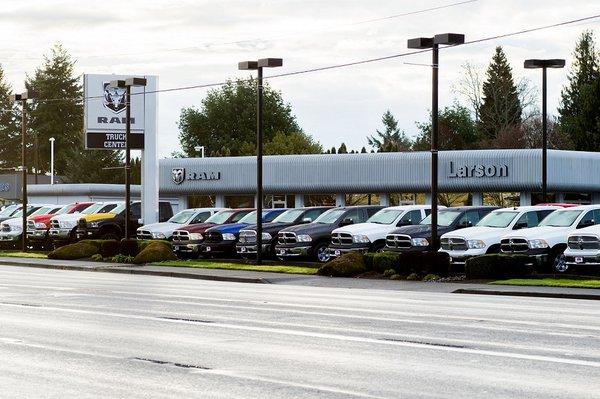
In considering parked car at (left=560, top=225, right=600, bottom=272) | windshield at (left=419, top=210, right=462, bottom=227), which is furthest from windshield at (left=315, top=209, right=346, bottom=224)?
parked car at (left=560, top=225, right=600, bottom=272)

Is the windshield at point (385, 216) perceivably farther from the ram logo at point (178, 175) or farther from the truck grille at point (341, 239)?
the ram logo at point (178, 175)

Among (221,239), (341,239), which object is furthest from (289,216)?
(341,239)

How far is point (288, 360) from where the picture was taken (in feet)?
47.3

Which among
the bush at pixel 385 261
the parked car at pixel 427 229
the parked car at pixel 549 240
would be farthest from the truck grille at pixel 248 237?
the parked car at pixel 549 240

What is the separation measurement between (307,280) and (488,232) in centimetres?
543

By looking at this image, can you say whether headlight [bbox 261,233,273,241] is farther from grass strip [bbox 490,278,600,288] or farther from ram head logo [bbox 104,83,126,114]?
ram head logo [bbox 104,83,126,114]

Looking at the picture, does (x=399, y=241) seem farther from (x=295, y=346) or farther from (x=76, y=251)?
(x=295, y=346)

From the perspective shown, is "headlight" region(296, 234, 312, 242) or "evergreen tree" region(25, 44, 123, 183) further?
"evergreen tree" region(25, 44, 123, 183)

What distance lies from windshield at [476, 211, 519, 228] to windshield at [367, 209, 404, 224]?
13.3 ft

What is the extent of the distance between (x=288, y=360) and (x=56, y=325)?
606 cm

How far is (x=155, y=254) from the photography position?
4581 centimetres

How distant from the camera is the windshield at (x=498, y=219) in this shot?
36969 mm

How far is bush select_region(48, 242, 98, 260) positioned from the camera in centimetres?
4941

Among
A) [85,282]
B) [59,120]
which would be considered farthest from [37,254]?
[59,120]
